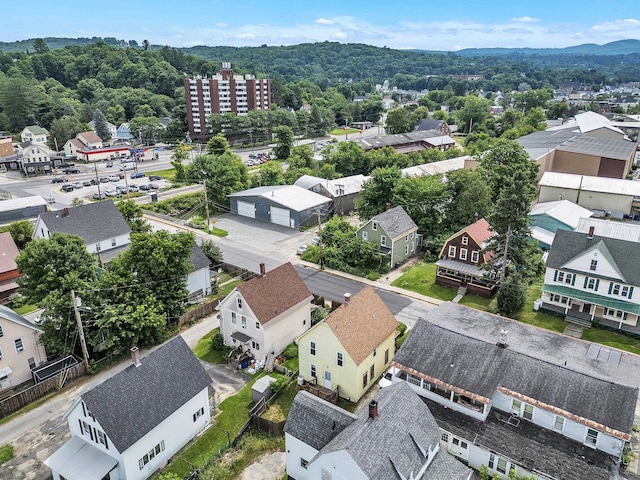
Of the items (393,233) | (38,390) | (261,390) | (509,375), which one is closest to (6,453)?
(38,390)

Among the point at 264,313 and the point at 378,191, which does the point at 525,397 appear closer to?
the point at 264,313

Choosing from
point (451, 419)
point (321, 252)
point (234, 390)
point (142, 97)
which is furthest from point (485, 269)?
point (142, 97)

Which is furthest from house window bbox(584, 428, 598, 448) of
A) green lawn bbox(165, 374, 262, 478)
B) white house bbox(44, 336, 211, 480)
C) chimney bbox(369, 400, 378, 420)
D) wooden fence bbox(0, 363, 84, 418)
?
wooden fence bbox(0, 363, 84, 418)

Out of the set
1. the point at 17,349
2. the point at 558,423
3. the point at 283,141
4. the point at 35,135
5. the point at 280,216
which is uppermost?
the point at 283,141

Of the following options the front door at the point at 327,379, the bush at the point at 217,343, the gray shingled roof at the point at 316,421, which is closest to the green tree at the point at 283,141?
the bush at the point at 217,343

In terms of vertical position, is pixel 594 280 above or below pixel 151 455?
above

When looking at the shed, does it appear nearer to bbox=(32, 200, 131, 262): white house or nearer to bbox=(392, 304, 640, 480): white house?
bbox=(392, 304, 640, 480): white house
